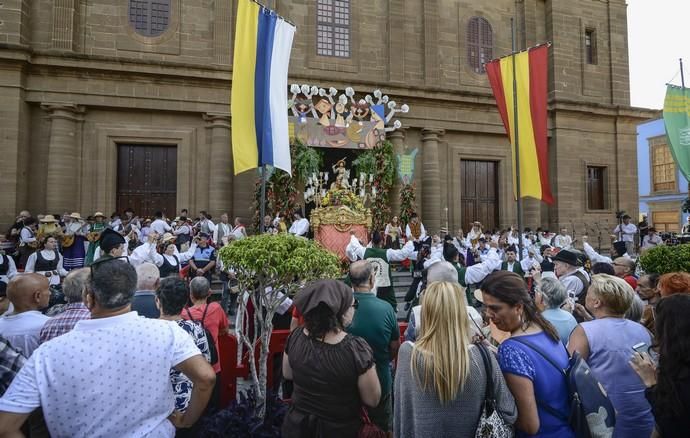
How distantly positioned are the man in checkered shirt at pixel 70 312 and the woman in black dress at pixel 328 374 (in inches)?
62.7

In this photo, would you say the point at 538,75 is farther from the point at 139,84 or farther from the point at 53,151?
the point at 53,151

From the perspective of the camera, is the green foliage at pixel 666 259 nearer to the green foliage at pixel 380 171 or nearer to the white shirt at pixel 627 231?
the green foliage at pixel 380 171

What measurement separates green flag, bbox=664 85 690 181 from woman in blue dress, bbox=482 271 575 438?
13.0 m

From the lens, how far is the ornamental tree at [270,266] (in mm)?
3939

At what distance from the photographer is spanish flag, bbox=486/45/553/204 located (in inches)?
345

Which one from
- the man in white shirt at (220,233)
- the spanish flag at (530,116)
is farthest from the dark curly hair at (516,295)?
the man in white shirt at (220,233)

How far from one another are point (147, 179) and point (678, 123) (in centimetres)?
1703

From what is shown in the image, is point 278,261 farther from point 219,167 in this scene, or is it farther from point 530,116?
point 219,167

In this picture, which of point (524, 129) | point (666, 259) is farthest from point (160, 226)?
point (666, 259)

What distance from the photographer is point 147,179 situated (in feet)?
50.4

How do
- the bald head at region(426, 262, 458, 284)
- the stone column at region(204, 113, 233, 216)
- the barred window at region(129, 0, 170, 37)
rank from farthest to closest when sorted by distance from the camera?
the barred window at region(129, 0, 170, 37)
the stone column at region(204, 113, 233, 216)
the bald head at region(426, 262, 458, 284)

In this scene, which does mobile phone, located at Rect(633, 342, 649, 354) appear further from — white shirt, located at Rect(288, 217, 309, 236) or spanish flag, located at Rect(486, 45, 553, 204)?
white shirt, located at Rect(288, 217, 309, 236)

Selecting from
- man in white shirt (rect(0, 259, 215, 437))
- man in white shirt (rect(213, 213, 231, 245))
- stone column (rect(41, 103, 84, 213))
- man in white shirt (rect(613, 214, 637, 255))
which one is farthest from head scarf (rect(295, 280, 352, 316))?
man in white shirt (rect(613, 214, 637, 255))

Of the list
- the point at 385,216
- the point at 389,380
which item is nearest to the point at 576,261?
the point at 389,380
